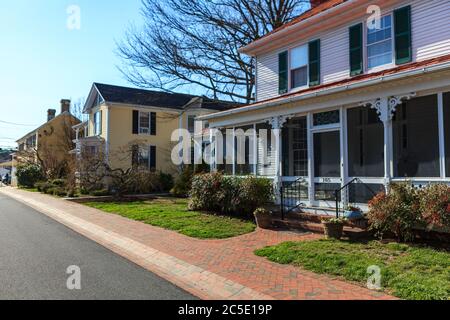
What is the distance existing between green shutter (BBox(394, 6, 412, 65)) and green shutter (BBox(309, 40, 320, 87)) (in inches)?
122

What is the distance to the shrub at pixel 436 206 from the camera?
7586 mm

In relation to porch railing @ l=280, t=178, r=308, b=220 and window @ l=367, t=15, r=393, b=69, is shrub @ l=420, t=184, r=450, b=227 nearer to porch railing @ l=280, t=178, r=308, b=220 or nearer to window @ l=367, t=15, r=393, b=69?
porch railing @ l=280, t=178, r=308, b=220

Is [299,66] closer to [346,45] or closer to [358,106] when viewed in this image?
[346,45]

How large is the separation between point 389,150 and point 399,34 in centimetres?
433

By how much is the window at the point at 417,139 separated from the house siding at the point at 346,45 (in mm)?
2060

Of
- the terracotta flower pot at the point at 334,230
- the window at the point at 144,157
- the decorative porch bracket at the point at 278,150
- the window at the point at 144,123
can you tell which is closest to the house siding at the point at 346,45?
the decorative porch bracket at the point at 278,150

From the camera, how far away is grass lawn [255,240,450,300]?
5598mm

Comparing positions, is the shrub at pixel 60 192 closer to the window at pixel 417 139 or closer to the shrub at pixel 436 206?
the window at pixel 417 139

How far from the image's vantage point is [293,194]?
1250 cm

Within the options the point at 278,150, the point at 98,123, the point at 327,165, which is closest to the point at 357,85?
the point at 327,165

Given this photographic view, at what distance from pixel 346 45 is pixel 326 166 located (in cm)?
463

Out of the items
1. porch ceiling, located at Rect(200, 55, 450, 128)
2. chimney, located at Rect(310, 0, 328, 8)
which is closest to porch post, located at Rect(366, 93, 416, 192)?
porch ceiling, located at Rect(200, 55, 450, 128)
